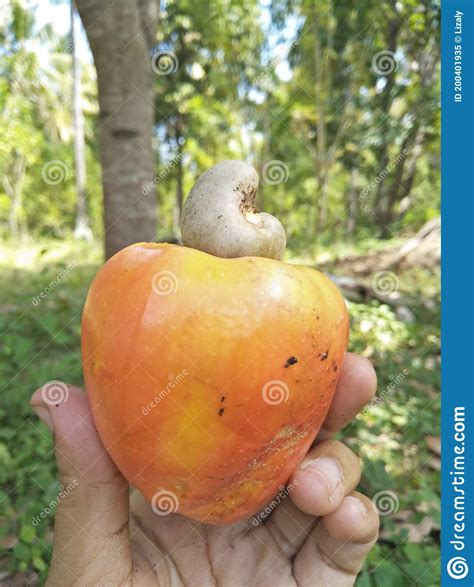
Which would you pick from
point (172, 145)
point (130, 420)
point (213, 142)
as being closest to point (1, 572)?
point (130, 420)

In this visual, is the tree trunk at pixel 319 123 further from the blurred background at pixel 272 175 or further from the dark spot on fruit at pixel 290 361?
the dark spot on fruit at pixel 290 361

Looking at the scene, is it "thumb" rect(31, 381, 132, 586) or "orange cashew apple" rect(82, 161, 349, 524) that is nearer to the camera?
"orange cashew apple" rect(82, 161, 349, 524)

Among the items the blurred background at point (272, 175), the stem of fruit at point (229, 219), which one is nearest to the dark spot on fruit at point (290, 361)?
the stem of fruit at point (229, 219)

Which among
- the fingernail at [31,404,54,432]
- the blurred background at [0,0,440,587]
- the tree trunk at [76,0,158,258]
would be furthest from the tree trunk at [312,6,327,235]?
the fingernail at [31,404,54,432]

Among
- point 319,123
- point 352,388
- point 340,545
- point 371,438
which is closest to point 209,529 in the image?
point 340,545

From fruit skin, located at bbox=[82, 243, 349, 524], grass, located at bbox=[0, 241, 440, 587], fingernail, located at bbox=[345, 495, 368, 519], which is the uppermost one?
fruit skin, located at bbox=[82, 243, 349, 524]

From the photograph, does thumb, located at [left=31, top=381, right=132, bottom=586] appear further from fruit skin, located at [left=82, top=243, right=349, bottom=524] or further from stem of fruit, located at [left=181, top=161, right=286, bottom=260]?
stem of fruit, located at [left=181, top=161, right=286, bottom=260]

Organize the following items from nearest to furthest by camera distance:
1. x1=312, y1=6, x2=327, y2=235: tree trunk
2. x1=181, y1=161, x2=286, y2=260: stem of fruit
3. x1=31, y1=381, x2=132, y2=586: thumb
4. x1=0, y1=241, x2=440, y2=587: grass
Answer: x1=181, y1=161, x2=286, y2=260: stem of fruit < x1=31, y1=381, x2=132, y2=586: thumb < x1=0, y1=241, x2=440, y2=587: grass < x1=312, y1=6, x2=327, y2=235: tree trunk
